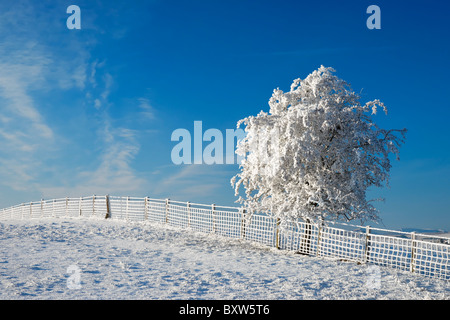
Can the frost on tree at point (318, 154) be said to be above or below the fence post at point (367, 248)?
above

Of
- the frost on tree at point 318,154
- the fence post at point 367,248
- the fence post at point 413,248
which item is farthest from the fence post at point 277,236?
the fence post at point 413,248

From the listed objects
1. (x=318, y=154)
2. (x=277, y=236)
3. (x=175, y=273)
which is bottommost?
(x=277, y=236)

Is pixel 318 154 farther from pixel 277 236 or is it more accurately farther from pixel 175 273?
pixel 175 273

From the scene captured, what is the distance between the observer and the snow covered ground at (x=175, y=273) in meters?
10.4

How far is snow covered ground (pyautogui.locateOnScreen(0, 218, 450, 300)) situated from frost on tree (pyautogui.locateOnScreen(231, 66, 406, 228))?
9.45 feet

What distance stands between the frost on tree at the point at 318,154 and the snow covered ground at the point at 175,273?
288 cm

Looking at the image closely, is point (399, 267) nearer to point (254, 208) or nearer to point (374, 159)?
point (374, 159)

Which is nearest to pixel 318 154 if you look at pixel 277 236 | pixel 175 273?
pixel 277 236

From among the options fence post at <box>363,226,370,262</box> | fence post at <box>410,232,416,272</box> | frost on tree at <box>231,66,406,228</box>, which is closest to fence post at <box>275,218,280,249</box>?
frost on tree at <box>231,66,406,228</box>

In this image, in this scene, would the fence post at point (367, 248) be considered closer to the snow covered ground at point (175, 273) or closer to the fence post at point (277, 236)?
Result: the snow covered ground at point (175, 273)

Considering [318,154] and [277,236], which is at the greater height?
[318,154]

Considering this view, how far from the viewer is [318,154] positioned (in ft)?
61.1

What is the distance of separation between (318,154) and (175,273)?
9441mm
